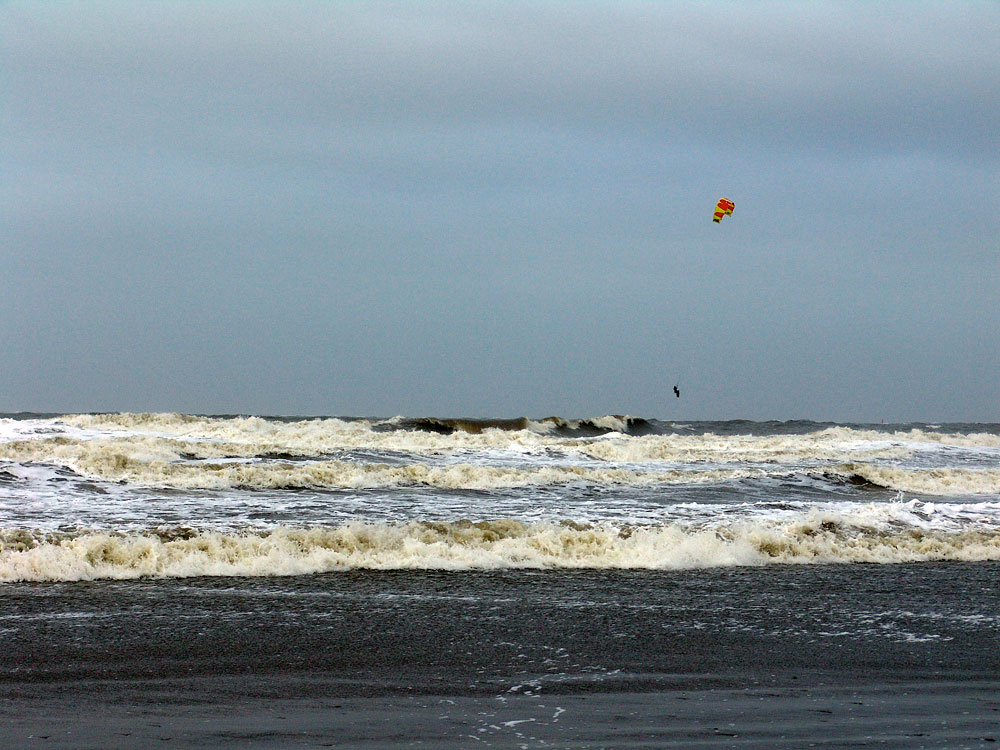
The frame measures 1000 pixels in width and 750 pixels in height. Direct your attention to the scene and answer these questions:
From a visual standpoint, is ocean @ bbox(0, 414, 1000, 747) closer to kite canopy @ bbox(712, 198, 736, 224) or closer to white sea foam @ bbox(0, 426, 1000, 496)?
white sea foam @ bbox(0, 426, 1000, 496)


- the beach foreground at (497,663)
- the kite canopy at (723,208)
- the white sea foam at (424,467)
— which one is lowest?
the beach foreground at (497,663)

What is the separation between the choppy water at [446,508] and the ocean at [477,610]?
2.7 inches

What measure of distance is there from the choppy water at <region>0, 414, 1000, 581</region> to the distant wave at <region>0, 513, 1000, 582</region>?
0.03m

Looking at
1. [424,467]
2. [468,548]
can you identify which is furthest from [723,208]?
[468,548]

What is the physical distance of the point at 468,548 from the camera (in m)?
12.5

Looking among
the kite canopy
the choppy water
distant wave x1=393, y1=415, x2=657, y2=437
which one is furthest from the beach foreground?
distant wave x1=393, y1=415, x2=657, y2=437

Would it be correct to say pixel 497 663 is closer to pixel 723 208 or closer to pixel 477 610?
pixel 477 610

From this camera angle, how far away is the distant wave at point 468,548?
11.1 m

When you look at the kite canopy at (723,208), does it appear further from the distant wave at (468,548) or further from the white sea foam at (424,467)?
the distant wave at (468,548)

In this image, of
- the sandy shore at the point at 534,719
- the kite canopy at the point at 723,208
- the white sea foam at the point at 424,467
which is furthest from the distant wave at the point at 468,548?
the kite canopy at the point at 723,208

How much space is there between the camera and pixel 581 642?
315 inches

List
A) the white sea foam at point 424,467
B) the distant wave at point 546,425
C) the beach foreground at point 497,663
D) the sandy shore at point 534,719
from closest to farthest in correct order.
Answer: the sandy shore at point 534,719
the beach foreground at point 497,663
the white sea foam at point 424,467
the distant wave at point 546,425

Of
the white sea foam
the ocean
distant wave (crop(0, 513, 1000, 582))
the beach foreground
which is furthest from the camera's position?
the white sea foam

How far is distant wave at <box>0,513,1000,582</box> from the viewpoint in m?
11.1
